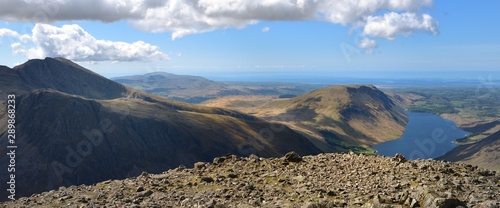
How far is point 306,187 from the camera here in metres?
24.2

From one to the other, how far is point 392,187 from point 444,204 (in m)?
4.35

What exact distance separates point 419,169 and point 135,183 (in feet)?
67.7

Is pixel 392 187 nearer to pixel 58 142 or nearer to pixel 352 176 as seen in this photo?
pixel 352 176

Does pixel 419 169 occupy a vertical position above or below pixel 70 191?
above

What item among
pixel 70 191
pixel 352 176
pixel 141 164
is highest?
pixel 352 176

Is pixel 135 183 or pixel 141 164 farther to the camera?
pixel 141 164

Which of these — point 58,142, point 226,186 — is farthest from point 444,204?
point 58,142

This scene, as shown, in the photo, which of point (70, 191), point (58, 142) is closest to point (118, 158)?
point (58, 142)

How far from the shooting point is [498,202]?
18.4 metres

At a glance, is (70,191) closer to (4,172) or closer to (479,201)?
(479,201)

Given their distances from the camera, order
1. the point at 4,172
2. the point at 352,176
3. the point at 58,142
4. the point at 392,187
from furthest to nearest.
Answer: the point at 58,142, the point at 4,172, the point at 352,176, the point at 392,187

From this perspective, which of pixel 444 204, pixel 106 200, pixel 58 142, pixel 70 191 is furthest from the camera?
pixel 58 142

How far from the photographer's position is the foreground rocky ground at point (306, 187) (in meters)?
20.2

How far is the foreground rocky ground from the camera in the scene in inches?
797
